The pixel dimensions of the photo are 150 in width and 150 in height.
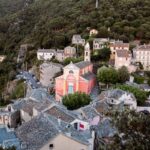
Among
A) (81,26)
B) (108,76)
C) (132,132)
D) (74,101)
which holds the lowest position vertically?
(74,101)

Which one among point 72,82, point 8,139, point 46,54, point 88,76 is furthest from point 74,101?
point 46,54

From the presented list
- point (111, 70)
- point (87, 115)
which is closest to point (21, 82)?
point (111, 70)

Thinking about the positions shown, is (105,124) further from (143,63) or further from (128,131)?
(143,63)

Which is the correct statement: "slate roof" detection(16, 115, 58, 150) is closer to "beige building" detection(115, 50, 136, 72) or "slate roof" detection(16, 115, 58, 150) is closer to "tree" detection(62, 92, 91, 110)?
"tree" detection(62, 92, 91, 110)

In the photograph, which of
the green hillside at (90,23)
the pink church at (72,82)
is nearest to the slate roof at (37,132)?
the pink church at (72,82)

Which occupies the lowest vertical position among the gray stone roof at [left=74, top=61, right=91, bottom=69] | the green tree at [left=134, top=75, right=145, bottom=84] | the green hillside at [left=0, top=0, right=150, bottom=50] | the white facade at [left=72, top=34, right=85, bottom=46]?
the green tree at [left=134, top=75, right=145, bottom=84]

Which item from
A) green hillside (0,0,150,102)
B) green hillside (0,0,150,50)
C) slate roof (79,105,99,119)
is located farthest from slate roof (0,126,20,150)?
green hillside (0,0,150,50)

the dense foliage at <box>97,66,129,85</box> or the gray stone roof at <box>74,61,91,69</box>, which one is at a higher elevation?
the gray stone roof at <box>74,61,91,69</box>

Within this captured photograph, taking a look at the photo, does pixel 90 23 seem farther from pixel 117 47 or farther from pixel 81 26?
pixel 117 47
